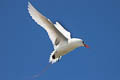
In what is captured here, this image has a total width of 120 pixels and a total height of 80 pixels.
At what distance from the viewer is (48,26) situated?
2512 cm

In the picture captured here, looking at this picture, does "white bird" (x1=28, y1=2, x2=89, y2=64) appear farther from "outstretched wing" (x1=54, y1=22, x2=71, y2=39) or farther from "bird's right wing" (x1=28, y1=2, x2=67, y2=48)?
"outstretched wing" (x1=54, y1=22, x2=71, y2=39)

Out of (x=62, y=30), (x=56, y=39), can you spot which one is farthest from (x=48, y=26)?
(x=62, y=30)

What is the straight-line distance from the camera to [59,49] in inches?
987

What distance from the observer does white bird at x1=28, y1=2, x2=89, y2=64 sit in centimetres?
2469

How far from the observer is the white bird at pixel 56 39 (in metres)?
24.7

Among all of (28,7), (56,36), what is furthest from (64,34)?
(28,7)

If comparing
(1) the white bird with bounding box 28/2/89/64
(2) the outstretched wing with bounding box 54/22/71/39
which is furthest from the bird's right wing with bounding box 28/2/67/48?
(2) the outstretched wing with bounding box 54/22/71/39

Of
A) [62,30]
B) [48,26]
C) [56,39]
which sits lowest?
[56,39]

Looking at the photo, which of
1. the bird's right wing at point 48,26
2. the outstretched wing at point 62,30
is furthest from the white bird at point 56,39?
the outstretched wing at point 62,30

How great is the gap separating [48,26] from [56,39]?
0.75m

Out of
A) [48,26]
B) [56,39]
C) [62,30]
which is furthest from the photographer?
[62,30]

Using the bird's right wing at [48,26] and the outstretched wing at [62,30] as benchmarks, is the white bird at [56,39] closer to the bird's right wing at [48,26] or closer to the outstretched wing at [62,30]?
the bird's right wing at [48,26]

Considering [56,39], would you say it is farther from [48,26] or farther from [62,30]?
[62,30]

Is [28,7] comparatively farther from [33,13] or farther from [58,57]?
[58,57]
